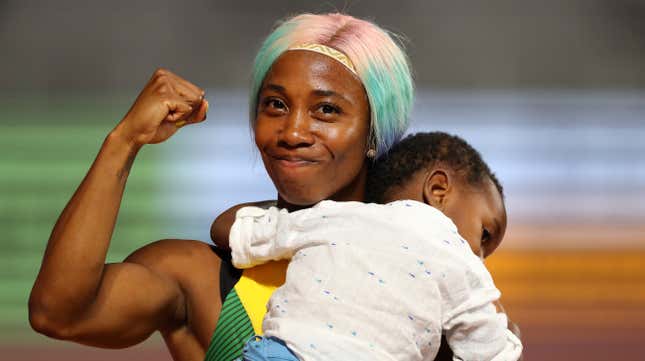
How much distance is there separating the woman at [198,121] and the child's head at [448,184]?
33mm

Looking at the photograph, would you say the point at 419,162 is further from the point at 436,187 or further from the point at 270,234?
the point at 270,234

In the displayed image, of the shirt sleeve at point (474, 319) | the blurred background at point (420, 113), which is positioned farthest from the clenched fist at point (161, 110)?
the blurred background at point (420, 113)

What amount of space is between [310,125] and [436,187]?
0.24 m

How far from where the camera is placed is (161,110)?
1515 mm

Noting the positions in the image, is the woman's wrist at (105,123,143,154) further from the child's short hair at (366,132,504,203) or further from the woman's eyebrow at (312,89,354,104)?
the child's short hair at (366,132,504,203)

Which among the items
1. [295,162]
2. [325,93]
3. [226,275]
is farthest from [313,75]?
[226,275]

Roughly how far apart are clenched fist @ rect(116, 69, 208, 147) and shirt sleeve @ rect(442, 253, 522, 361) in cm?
45

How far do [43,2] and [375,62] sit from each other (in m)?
3.39

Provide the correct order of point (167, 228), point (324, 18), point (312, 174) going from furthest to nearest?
point (167, 228), point (324, 18), point (312, 174)

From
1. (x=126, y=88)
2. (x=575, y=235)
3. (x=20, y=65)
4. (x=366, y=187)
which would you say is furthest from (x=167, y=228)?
(x=366, y=187)

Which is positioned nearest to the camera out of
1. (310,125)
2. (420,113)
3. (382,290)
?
(382,290)

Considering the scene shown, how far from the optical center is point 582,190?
4789 millimetres

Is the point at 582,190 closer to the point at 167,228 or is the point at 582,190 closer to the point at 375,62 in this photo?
the point at 167,228

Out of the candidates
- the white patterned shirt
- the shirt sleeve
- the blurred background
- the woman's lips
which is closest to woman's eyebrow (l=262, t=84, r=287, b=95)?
the woman's lips
